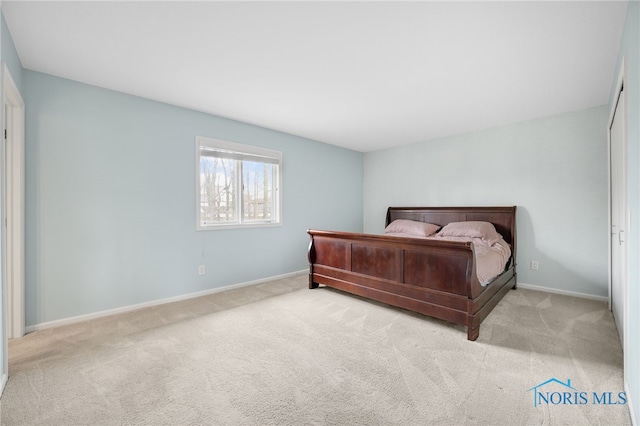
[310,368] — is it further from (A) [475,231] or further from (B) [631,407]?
(A) [475,231]

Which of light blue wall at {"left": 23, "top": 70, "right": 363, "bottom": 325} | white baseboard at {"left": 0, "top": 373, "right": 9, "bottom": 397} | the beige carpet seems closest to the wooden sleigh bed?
the beige carpet

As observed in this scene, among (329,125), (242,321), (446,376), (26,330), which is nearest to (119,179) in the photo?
(26,330)

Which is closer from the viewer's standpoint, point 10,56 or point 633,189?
point 633,189

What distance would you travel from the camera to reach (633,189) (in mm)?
1472

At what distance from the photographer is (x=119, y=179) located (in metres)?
2.82

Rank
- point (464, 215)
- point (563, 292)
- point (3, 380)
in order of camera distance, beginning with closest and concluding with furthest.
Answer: point (3, 380), point (563, 292), point (464, 215)

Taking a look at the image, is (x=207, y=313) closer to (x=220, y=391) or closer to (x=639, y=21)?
(x=220, y=391)

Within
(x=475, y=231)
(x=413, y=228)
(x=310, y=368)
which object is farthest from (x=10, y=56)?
(x=475, y=231)

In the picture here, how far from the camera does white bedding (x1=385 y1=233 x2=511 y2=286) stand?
8.46 feet

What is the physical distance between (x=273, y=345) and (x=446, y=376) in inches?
49.7

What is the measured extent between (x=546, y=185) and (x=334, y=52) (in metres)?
3.37

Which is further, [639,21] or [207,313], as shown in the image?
[207,313]

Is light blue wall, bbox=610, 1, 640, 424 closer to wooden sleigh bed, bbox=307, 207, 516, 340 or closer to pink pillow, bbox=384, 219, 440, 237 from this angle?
wooden sleigh bed, bbox=307, 207, 516, 340

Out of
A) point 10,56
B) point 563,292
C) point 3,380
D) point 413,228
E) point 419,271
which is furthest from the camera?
point 413,228
